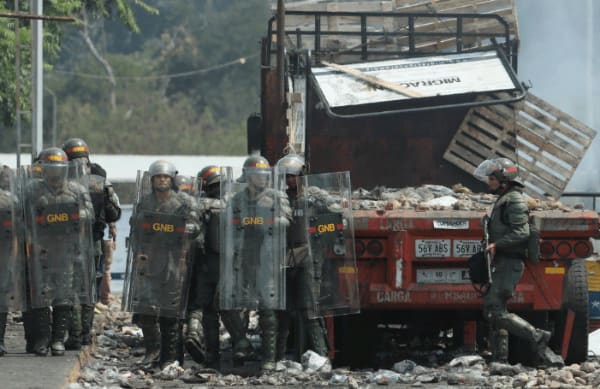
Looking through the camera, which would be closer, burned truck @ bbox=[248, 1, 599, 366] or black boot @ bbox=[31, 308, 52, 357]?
burned truck @ bbox=[248, 1, 599, 366]

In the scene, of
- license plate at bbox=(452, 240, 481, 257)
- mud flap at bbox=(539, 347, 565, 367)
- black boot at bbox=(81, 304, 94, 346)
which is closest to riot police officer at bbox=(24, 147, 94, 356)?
black boot at bbox=(81, 304, 94, 346)

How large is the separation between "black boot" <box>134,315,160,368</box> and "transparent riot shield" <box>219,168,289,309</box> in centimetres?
59

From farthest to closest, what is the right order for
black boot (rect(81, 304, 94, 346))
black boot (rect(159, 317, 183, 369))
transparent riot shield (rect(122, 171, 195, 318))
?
black boot (rect(81, 304, 94, 346)) < black boot (rect(159, 317, 183, 369)) < transparent riot shield (rect(122, 171, 195, 318))

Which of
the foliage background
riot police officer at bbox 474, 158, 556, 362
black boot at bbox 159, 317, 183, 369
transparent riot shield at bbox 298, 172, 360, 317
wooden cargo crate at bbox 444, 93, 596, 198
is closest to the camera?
riot police officer at bbox 474, 158, 556, 362

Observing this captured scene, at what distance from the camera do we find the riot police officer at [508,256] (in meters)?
12.9

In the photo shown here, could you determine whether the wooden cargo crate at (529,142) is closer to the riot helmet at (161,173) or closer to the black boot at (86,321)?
the riot helmet at (161,173)

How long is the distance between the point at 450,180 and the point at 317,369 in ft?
11.2

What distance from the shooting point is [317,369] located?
12977 mm

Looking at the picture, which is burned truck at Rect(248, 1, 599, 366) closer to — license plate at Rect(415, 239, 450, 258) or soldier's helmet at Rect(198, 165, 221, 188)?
license plate at Rect(415, 239, 450, 258)

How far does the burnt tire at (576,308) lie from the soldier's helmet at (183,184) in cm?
317

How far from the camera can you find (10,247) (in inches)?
524

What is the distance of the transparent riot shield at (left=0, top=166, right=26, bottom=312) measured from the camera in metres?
13.3

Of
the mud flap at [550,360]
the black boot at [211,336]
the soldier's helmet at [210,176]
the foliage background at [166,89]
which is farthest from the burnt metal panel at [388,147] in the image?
the foliage background at [166,89]

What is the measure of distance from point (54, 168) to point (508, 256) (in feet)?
12.3
